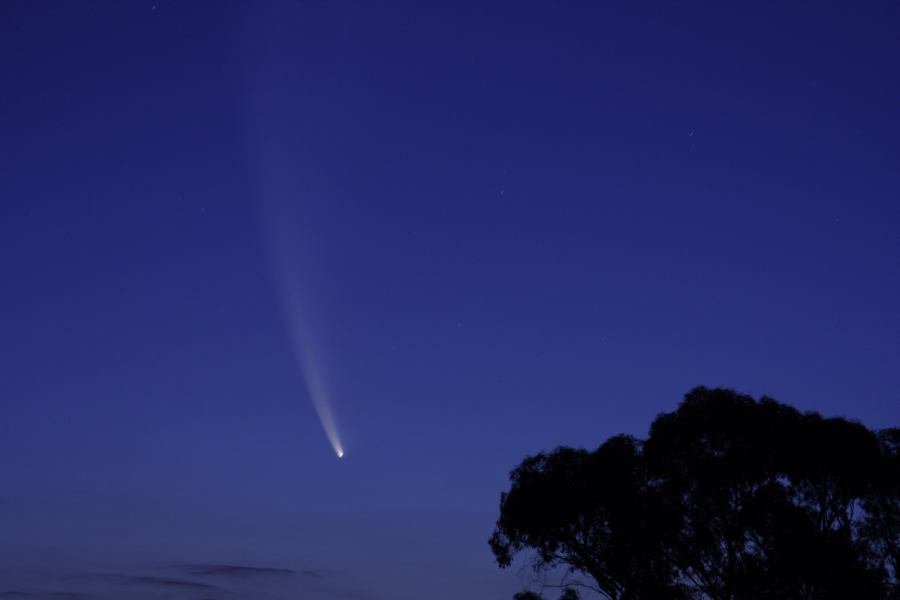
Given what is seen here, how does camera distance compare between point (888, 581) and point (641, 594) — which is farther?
point (641, 594)

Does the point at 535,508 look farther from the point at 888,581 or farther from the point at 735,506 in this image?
the point at 888,581

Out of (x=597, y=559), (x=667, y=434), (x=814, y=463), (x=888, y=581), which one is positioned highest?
(x=667, y=434)

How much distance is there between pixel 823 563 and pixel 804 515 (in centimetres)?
216

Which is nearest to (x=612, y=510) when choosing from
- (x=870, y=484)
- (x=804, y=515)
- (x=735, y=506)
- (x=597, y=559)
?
(x=597, y=559)

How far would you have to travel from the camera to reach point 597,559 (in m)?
35.4

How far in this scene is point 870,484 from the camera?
3262cm

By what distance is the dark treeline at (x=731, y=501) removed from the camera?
3128 centimetres

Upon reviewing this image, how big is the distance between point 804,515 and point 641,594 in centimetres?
768

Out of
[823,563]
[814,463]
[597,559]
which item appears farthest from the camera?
[597,559]

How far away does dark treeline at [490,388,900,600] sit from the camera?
31281mm

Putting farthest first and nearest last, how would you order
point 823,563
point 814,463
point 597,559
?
point 597,559
point 814,463
point 823,563

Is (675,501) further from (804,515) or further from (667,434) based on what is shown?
(804,515)

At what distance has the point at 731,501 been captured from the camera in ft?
108

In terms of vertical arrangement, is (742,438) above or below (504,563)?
above
